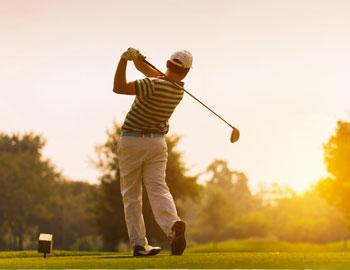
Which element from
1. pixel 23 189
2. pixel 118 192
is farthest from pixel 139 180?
pixel 23 189

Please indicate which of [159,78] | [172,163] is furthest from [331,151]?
[159,78]

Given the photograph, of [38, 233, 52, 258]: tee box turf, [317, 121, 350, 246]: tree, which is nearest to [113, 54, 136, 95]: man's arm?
[38, 233, 52, 258]: tee box turf

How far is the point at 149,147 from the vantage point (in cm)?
808

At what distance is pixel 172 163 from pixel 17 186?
19046 millimetres

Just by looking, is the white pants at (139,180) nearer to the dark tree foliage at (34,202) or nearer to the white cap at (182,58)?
the white cap at (182,58)

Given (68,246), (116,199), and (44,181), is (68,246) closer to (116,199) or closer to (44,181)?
(44,181)

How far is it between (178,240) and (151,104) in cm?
161

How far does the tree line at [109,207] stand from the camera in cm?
3697

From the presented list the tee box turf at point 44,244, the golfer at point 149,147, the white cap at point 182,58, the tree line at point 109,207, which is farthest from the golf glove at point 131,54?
the tree line at point 109,207

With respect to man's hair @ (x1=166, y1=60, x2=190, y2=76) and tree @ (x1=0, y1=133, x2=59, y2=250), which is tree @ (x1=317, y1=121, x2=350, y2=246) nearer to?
tree @ (x1=0, y1=133, x2=59, y2=250)

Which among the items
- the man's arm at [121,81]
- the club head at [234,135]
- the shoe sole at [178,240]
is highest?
the man's arm at [121,81]

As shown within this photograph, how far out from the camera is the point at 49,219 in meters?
55.1

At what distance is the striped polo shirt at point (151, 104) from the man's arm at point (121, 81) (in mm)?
151

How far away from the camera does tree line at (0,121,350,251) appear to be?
37.0m
